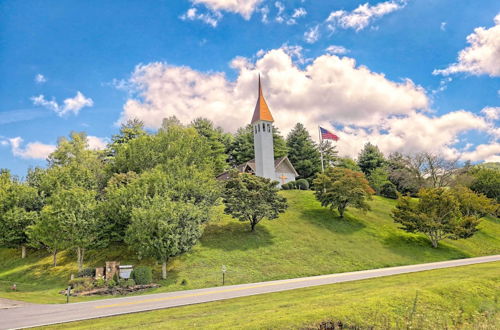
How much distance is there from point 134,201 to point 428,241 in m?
32.4

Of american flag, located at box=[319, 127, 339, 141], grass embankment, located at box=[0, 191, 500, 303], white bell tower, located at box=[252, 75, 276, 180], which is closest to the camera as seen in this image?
grass embankment, located at box=[0, 191, 500, 303]

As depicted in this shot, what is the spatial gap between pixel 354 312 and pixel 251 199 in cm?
2321

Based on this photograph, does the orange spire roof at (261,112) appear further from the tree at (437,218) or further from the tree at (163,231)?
the tree at (163,231)

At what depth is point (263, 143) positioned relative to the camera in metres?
49.9

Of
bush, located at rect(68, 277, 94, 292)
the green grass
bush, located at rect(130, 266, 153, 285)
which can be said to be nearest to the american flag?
bush, located at rect(130, 266, 153, 285)

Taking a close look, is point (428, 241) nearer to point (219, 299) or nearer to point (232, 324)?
point (219, 299)

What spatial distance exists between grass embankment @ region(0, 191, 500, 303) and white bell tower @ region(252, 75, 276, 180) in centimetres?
766

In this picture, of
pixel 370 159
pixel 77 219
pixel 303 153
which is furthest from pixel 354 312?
pixel 370 159

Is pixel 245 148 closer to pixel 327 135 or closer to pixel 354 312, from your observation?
pixel 327 135

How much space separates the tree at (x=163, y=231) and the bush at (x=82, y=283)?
12.6 ft

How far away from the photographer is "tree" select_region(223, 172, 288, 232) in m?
34.2

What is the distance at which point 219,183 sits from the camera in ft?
127

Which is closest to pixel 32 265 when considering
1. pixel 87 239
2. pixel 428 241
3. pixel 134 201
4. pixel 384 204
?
pixel 87 239

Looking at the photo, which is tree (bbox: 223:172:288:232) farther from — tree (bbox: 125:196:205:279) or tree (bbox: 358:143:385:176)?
tree (bbox: 358:143:385:176)
